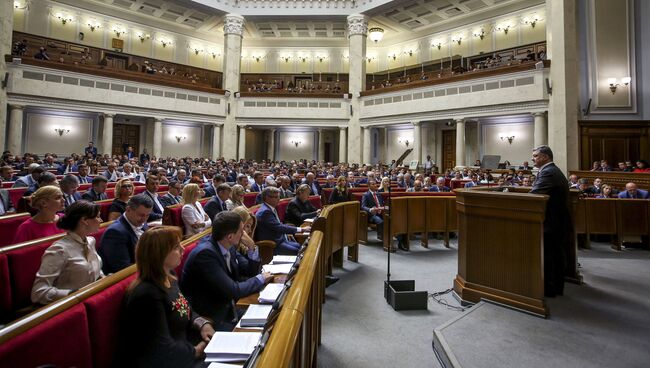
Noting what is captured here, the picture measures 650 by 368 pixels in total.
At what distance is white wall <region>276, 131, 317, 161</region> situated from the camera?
21.6 metres

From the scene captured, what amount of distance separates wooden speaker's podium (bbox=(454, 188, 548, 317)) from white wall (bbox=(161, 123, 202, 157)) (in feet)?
60.0

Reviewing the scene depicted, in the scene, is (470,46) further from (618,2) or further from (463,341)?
(463,341)

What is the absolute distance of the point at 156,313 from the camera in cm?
157

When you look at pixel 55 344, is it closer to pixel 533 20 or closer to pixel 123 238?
pixel 123 238

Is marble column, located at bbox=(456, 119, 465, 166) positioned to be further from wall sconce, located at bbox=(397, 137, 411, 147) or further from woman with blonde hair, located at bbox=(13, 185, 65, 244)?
woman with blonde hair, located at bbox=(13, 185, 65, 244)

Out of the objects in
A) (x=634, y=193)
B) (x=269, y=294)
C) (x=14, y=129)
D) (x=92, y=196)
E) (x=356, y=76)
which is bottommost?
(x=269, y=294)

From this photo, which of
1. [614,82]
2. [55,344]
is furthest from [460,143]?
[55,344]

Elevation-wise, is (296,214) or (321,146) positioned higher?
(321,146)

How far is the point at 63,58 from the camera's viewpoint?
50.7 feet

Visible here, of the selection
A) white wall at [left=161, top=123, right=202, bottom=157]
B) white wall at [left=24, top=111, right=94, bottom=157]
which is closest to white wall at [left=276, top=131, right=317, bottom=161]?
white wall at [left=161, top=123, right=202, bottom=157]

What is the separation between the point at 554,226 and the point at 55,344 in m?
4.20

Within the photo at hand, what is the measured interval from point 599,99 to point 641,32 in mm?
2213

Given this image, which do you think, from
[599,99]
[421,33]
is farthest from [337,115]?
[599,99]

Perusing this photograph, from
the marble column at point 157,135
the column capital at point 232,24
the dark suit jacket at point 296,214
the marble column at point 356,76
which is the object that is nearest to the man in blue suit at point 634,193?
the dark suit jacket at point 296,214
